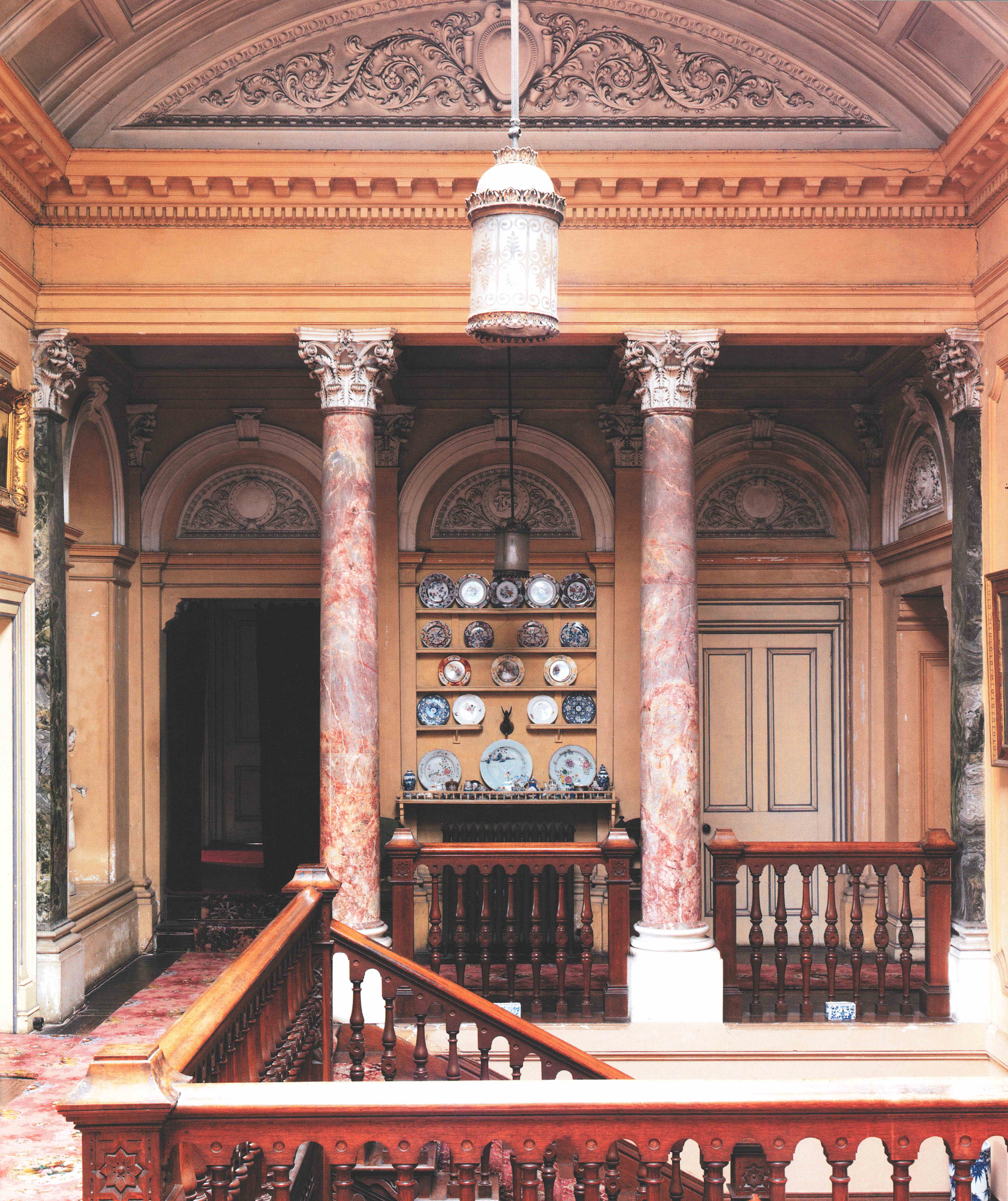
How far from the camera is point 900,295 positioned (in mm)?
6398

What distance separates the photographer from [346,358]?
637 cm

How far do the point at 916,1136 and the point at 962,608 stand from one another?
427 centimetres

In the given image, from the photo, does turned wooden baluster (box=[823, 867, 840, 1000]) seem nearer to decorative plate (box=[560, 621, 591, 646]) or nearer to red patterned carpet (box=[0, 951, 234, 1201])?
decorative plate (box=[560, 621, 591, 646])

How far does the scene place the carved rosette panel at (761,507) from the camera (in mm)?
8516

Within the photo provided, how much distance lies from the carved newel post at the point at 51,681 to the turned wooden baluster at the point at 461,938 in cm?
→ 219

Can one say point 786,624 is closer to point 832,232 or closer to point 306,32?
point 832,232

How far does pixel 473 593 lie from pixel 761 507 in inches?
88.8

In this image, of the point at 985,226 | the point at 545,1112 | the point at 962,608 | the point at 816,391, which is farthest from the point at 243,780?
the point at 545,1112

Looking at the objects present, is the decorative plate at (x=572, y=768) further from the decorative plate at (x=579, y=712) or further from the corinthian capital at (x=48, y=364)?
the corinthian capital at (x=48, y=364)

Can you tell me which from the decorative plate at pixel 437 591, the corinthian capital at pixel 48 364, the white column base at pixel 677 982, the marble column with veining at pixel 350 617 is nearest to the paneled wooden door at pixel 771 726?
the decorative plate at pixel 437 591

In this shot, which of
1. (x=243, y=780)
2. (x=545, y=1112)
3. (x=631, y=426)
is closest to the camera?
(x=545, y=1112)

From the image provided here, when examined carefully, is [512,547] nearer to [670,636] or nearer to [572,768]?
[670,636]

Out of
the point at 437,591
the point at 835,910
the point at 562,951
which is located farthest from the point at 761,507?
the point at 562,951

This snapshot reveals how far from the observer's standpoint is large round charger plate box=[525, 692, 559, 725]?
27.5 ft
